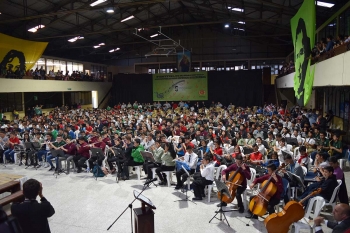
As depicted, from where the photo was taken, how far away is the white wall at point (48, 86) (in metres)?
18.0

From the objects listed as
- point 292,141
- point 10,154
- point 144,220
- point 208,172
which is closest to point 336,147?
point 292,141

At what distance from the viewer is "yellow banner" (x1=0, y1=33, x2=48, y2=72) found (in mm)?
16078

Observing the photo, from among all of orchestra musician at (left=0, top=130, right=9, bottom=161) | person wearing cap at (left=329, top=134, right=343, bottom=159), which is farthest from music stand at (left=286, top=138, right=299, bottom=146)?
orchestra musician at (left=0, top=130, right=9, bottom=161)

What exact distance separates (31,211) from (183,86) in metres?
23.6

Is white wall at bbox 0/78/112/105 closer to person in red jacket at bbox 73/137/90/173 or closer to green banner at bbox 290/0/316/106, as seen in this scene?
person in red jacket at bbox 73/137/90/173

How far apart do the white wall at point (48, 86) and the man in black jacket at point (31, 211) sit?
16.8 meters

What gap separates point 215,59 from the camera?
1224 inches

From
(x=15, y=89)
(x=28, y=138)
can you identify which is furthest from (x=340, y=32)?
(x=15, y=89)

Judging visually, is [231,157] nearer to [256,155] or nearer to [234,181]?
[256,155]

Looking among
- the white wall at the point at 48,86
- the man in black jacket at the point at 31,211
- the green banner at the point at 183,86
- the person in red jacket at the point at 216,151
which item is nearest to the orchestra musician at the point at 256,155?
the person in red jacket at the point at 216,151

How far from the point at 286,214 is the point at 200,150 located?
4713 mm

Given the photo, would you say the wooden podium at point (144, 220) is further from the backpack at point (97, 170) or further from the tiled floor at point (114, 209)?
the backpack at point (97, 170)

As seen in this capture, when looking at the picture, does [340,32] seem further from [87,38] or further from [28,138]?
[87,38]

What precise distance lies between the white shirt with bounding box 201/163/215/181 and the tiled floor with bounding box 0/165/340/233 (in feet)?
2.00
